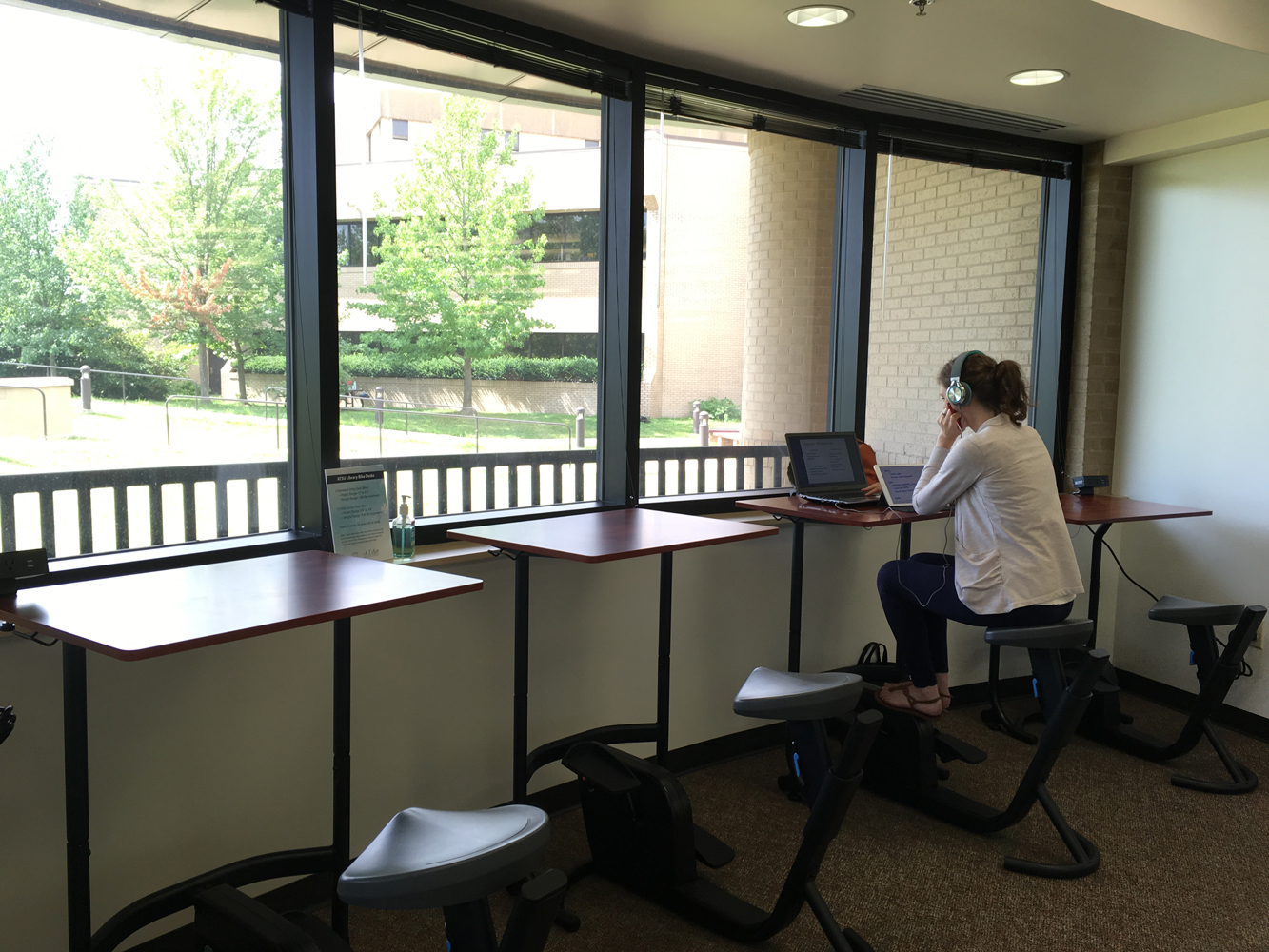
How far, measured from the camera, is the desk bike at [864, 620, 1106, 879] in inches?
107

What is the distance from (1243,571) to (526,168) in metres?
3.56

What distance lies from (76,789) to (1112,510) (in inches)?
150

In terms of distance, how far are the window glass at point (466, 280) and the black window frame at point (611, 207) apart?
7 centimetres

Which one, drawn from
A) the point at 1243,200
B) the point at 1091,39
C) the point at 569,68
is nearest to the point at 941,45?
the point at 1091,39

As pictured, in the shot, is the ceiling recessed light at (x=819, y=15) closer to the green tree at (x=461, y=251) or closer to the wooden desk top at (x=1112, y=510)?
the green tree at (x=461, y=251)

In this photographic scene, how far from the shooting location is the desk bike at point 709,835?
7.06ft

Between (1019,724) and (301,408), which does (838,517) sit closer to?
(1019,724)

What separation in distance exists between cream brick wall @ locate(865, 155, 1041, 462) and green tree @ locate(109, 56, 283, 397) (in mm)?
2909

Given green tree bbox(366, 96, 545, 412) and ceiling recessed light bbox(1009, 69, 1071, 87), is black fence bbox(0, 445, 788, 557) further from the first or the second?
ceiling recessed light bbox(1009, 69, 1071, 87)

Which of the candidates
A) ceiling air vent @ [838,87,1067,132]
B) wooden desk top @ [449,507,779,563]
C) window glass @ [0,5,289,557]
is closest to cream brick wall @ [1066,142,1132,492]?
ceiling air vent @ [838,87,1067,132]


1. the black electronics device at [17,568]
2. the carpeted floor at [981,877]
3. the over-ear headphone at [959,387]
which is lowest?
the carpeted floor at [981,877]

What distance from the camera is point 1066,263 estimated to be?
453 cm

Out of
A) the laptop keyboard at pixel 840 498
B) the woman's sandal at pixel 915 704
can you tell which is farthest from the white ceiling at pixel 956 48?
the woman's sandal at pixel 915 704

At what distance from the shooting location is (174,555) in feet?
8.13
